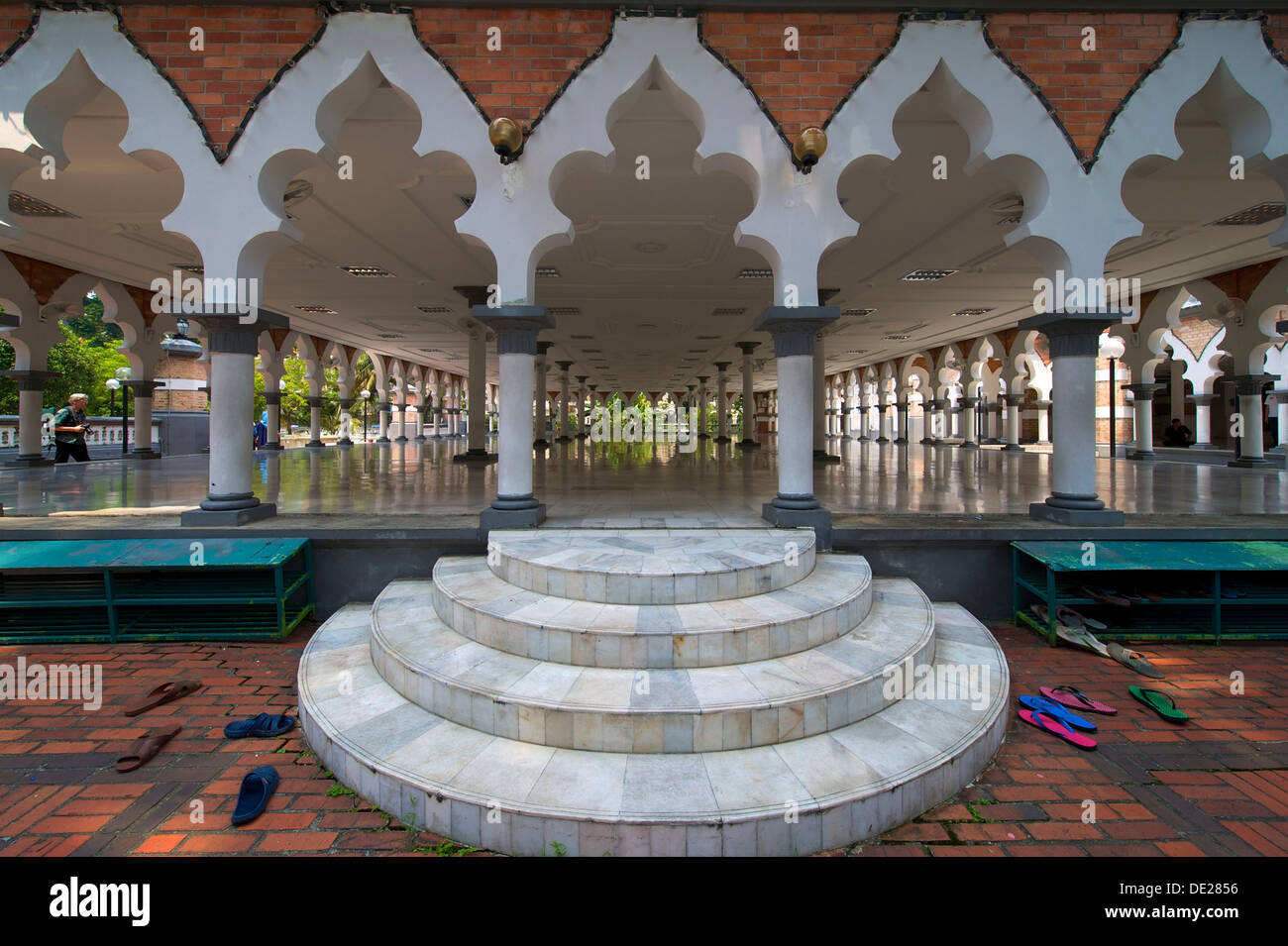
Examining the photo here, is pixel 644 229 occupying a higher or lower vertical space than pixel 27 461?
higher

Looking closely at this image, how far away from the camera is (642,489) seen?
934 centimetres

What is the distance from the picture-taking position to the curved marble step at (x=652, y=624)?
3.74m

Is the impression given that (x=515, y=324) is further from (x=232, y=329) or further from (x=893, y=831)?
(x=893, y=831)

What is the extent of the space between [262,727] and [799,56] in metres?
7.32

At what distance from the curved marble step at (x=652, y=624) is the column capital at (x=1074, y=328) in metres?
3.78

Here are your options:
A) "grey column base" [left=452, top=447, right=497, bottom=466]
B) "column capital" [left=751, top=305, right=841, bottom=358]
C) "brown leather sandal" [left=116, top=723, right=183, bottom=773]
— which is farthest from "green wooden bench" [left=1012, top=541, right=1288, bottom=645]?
"grey column base" [left=452, top=447, right=497, bottom=466]

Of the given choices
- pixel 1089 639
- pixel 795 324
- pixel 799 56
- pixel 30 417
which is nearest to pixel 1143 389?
pixel 1089 639

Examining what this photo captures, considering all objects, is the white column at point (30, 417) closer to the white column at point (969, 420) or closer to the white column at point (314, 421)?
the white column at point (314, 421)

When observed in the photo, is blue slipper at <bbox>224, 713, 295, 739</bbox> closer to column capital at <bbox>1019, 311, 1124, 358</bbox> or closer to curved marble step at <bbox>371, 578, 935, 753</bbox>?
curved marble step at <bbox>371, 578, 935, 753</bbox>

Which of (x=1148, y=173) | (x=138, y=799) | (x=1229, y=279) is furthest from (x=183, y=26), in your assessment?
(x=1229, y=279)

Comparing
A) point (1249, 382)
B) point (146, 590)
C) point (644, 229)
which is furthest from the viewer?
point (1249, 382)

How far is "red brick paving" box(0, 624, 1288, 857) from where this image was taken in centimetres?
272
